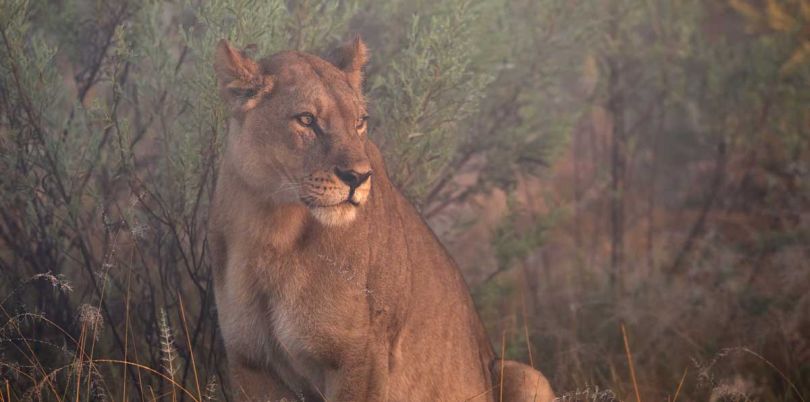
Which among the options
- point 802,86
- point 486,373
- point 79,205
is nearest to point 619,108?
point 802,86

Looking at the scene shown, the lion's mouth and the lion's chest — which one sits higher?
the lion's mouth

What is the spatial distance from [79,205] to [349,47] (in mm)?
1832

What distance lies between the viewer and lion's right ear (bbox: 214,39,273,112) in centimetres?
397

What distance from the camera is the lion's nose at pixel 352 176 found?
147 inches

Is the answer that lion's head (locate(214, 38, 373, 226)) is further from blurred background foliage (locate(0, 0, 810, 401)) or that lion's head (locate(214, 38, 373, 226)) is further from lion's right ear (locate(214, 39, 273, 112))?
blurred background foliage (locate(0, 0, 810, 401))

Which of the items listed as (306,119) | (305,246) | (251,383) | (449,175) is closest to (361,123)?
(306,119)

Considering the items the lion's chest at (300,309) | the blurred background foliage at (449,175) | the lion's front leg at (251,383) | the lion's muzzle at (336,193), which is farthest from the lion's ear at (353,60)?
the lion's front leg at (251,383)

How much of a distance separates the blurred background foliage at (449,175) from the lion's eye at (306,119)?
0.90 meters

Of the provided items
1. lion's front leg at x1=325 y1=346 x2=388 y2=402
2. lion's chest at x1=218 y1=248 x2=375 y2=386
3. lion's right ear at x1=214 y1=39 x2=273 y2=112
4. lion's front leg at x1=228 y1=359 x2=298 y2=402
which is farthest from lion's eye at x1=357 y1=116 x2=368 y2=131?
lion's front leg at x1=228 y1=359 x2=298 y2=402

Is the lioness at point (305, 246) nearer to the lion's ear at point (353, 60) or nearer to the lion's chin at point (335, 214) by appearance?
the lion's chin at point (335, 214)

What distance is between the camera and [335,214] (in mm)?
3809

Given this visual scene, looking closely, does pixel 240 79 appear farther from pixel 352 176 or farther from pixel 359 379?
pixel 359 379

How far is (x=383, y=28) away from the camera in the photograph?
6.77 metres

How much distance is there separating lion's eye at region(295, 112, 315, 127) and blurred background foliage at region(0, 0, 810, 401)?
90 cm
